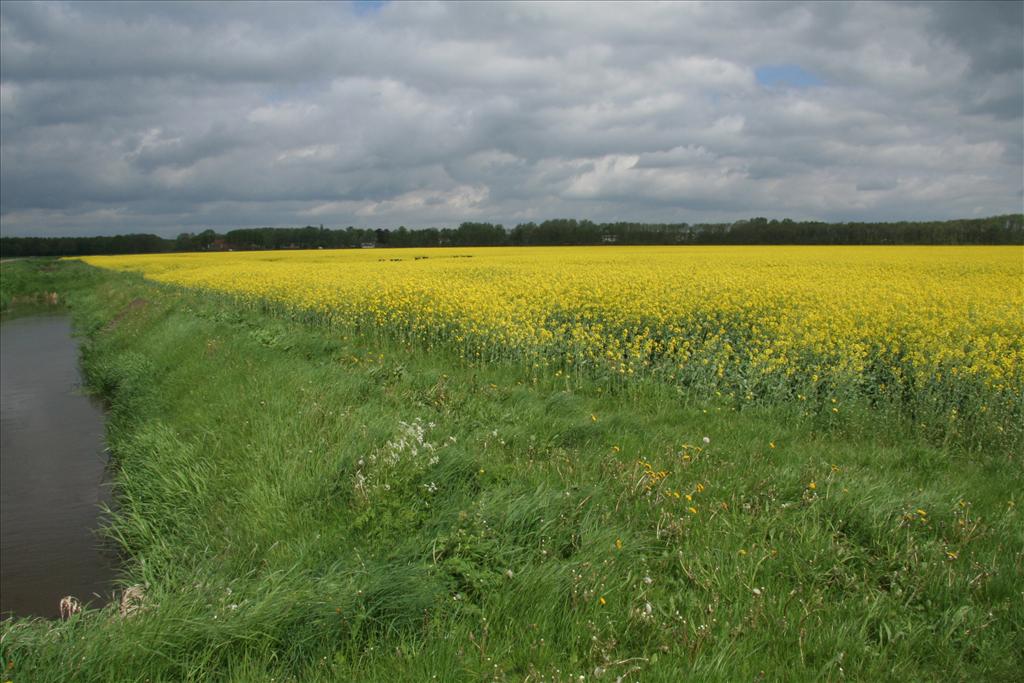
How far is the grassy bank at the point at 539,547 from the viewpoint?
293cm

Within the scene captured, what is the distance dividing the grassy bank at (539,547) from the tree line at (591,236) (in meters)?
51.3

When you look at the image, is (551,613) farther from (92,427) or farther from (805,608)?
(92,427)

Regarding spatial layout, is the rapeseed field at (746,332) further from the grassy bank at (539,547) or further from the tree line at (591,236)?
the tree line at (591,236)

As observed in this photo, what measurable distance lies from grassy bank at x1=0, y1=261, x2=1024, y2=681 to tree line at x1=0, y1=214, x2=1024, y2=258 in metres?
51.3

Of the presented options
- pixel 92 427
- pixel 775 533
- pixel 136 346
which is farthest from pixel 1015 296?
pixel 136 346

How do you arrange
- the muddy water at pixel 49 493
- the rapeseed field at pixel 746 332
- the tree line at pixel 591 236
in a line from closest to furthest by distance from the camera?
the muddy water at pixel 49 493 < the rapeseed field at pixel 746 332 < the tree line at pixel 591 236

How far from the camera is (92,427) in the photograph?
363 inches

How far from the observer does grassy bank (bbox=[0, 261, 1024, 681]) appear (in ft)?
9.62

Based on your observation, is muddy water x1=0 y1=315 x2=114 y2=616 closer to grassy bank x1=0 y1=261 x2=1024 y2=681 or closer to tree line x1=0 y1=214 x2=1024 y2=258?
grassy bank x1=0 y1=261 x2=1024 y2=681

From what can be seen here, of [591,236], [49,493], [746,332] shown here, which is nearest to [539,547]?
[49,493]

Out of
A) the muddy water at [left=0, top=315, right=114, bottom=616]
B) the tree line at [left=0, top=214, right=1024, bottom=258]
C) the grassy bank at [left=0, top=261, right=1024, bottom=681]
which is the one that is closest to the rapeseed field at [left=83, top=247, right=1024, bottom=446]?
the grassy bank at [left=0, top=261, right=1024, bottom=681]

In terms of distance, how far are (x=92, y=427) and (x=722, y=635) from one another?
31.0 feet

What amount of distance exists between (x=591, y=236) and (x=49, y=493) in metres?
55.4

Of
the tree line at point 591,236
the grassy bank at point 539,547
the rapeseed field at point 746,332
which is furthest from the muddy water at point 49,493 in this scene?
the tree line at point 591,236
